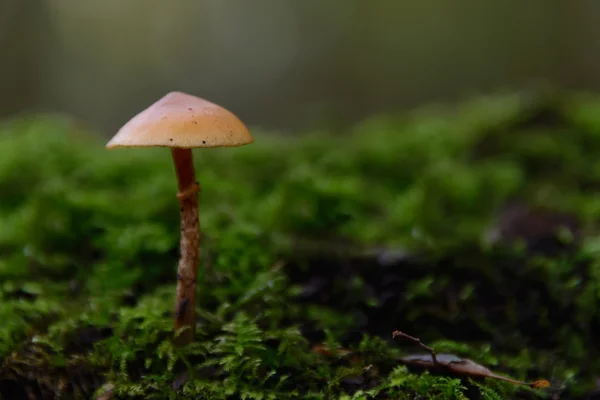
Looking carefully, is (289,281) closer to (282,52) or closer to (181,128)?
(181,128)

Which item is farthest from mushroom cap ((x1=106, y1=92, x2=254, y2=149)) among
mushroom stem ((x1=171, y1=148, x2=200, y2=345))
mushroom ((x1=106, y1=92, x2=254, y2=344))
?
mushroom stem ((x1=171, y1=148, x2=200, y2=345))

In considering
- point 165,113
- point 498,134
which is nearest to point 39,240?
point 165,113

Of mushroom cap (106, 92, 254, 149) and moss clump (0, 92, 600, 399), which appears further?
moss clump (0, 92, 600, 399)

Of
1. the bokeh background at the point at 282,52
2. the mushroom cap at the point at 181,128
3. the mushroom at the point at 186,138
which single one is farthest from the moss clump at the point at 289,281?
the bokeh background at the point at 282,52

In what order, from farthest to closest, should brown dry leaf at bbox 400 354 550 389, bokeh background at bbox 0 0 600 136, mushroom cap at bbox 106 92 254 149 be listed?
bokeh background at bbox 0 0 600 136
brown dry leaf at bbox 400 354 550 389
mushroom cap at bbox 106 92 254 149

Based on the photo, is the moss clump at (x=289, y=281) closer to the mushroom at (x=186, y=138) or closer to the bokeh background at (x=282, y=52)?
the mushroom at (x=186, y=138)

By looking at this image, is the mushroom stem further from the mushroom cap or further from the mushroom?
the mushroom cap
